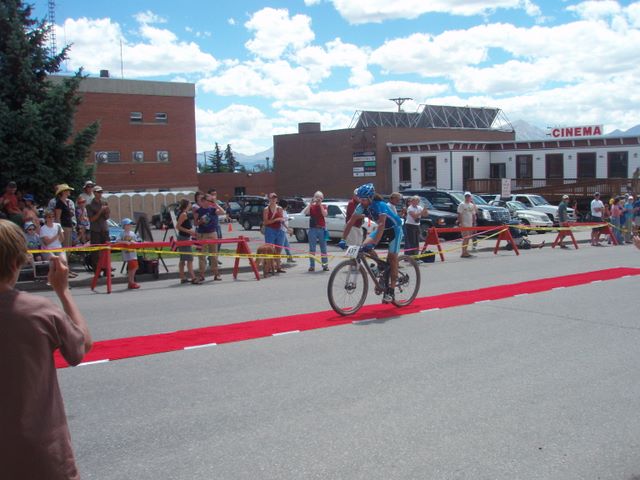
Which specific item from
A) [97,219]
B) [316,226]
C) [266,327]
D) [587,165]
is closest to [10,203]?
[97,219]

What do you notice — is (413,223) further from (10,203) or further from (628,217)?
(628,217)

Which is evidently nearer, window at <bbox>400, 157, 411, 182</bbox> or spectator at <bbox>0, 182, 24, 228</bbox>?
spectator at <bbox>0, 182, 24, 228</bbox>

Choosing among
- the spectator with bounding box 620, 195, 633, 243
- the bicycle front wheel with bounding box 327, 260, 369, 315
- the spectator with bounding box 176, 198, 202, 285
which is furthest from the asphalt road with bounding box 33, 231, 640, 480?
the spectator with bounding box 620, 195, 633, 243

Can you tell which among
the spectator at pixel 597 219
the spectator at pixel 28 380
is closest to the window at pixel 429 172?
the spectator at pixel 597 219

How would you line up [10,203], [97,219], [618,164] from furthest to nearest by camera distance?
[618,164]
[97,219]
[10,203]

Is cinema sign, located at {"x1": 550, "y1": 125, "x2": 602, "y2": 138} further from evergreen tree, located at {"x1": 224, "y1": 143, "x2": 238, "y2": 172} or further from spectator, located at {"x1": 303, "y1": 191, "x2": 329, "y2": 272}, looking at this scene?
evergreen tree, located at {"x1": 224, "y1": 143, "x2": 238, "y2": 172}

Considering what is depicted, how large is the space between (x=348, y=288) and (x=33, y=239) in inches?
310

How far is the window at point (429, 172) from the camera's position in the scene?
51.0 m

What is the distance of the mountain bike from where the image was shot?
9.50 m

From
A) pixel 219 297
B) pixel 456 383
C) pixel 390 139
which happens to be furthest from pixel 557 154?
pixel 456 383

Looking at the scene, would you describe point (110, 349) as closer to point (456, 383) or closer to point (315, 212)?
point (456, 383)

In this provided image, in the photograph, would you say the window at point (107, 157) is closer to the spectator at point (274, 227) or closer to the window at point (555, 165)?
the window at point (555, 165)

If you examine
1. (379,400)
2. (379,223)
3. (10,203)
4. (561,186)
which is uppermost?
(561,186)

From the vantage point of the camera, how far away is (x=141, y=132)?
54.2 meters
